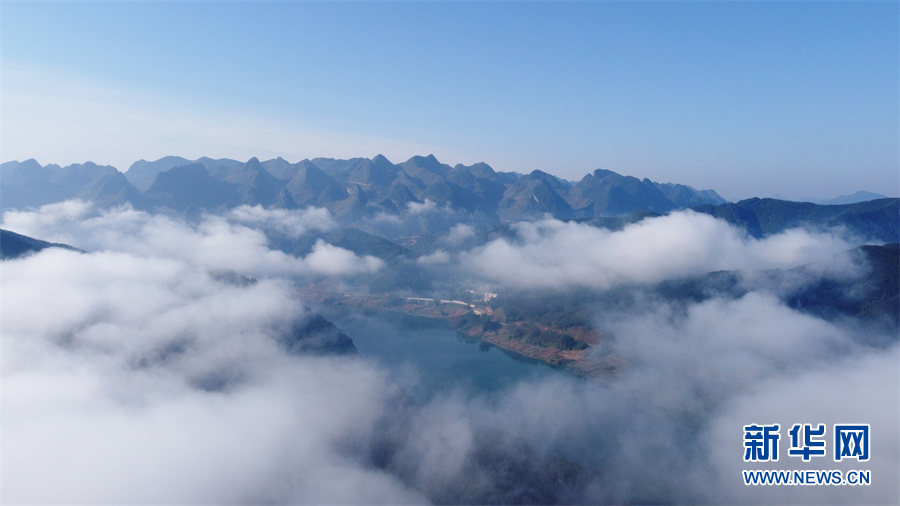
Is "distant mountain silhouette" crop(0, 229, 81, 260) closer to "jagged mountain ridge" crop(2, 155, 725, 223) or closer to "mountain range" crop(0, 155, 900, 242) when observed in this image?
"mountain range" crop(0, 155, 900, 242)

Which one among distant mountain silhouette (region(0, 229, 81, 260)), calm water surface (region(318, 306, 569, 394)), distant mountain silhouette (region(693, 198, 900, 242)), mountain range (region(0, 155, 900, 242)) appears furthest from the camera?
mountain range (region(0, 155, 900, 242))

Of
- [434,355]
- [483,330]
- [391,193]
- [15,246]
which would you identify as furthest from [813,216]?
[15,246]

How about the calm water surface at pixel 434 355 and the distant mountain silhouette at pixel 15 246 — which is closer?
the distant mountain silhouette at pixel 15 246

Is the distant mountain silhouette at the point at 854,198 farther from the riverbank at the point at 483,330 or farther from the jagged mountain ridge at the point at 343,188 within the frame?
the riverbank at the point at 483,330

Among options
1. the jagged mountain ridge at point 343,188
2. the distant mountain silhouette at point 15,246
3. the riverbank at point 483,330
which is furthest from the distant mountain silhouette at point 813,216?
the distant mountain silhouette at point 15,246

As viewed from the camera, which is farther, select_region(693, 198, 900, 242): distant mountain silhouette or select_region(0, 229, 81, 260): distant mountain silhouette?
select_region(693, 198, 900, 242): distant mountain silhouette

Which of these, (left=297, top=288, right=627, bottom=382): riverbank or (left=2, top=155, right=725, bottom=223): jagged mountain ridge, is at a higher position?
(left=2, top=155, right=725, bottom=223): jagged mountain ridge

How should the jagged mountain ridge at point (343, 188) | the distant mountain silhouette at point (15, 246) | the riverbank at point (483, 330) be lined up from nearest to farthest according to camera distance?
the distant mountain silhouette at point (15, 246), the riverbank at point (483, 330), the jagged mountain ridge at point (343, 188)

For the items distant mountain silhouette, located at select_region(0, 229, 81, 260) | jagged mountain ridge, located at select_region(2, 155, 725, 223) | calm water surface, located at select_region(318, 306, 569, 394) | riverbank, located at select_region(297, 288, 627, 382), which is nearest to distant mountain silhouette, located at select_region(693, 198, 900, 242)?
jagged mountain ridge, located at select_region(2, 155, 725, 223)

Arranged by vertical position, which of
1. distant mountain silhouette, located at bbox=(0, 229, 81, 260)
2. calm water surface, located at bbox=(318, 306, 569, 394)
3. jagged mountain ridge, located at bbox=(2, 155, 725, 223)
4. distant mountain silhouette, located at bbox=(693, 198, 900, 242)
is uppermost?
jagged mountain ridge, located at bbox=(2, 155, 725, 223)

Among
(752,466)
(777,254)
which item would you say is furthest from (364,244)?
(752,466)
